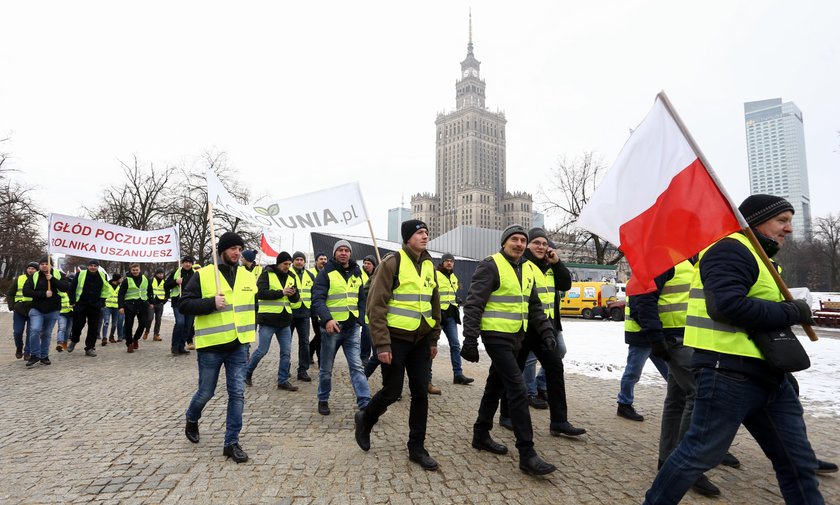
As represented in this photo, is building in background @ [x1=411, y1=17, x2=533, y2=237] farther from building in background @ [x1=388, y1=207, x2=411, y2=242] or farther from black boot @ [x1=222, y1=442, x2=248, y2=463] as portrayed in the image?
black boot @ [x1=222, y1=442, x2=248, y2=463]

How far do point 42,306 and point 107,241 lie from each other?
195cm

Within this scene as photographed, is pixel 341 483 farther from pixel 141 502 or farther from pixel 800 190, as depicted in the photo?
pixel 800 190

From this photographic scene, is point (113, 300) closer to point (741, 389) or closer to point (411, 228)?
point (411, 228)

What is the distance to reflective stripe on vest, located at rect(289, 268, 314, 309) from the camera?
7.73 metres

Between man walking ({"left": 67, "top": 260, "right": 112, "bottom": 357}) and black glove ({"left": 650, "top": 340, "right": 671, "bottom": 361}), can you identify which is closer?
black glove ({"left": 650, "top": 340, "right": 671, "bottom": 361})

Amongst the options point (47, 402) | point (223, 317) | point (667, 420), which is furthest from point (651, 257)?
point (47, 402)

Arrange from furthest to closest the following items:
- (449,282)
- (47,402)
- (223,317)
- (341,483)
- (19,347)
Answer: (19,347) < (449,282) < (47,402) < (223,317) < (341,483)

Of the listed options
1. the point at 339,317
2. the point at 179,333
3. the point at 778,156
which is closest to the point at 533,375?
the point at 339,317

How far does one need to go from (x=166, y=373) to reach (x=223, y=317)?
4600mm

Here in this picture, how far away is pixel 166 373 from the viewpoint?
7.79 meters

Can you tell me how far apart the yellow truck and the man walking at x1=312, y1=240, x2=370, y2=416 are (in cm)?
1580

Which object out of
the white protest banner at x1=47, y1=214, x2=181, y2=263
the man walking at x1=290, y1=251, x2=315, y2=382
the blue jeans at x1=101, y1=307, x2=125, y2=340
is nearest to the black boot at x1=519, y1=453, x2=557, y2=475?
the man walking at x1=290, y1=251, x2=315, y2=382

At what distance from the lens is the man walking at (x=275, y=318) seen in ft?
21.8

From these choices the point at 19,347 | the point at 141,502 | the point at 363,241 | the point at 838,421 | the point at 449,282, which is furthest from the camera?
the point at 363,241
